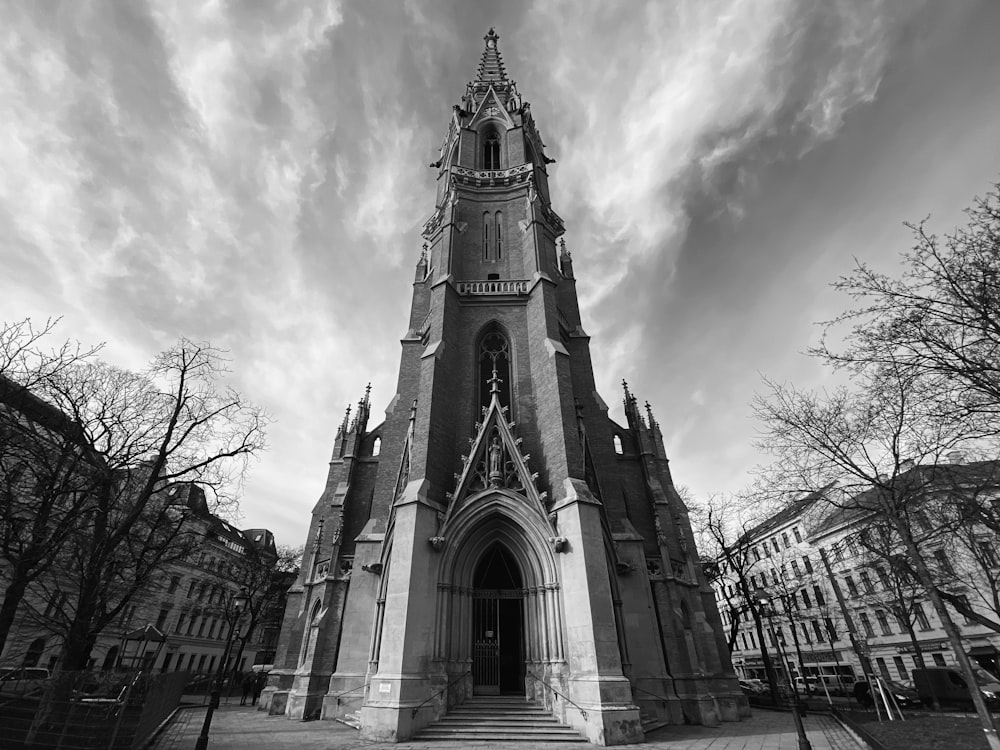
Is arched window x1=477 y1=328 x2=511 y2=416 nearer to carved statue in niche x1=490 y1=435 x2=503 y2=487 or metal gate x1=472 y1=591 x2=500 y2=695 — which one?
carved statue in niche x1=490 y1=435 x2=503 y2=487

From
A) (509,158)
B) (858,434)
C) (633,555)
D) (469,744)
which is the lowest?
(469,744)

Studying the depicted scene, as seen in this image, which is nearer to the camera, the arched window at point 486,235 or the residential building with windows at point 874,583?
the residential building with windows at point 874,583

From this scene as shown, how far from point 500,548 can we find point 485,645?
2.60 m

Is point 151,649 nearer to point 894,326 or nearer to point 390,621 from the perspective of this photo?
point 390,621

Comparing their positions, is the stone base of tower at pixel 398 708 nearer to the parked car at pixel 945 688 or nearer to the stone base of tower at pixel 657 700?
the stone base of tower at pixel 657 700

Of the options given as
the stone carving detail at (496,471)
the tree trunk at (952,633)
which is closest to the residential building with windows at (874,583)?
the tree trunk at (952,633)

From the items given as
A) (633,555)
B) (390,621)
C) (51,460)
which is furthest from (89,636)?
(633,555)

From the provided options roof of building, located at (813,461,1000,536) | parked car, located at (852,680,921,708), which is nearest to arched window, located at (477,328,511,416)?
roof of building, located at (813,461,1000,536)

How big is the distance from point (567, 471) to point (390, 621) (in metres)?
5.97

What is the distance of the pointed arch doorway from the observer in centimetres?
1299

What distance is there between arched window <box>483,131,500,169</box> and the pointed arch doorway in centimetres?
2292

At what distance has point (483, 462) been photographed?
47.1 ft

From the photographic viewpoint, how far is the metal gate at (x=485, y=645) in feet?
42.2

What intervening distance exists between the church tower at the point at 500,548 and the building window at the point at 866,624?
2461 centimetres
